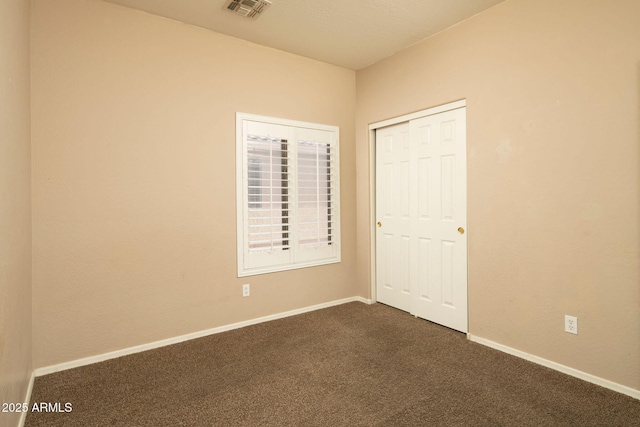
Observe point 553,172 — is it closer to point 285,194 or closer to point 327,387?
point 327,387

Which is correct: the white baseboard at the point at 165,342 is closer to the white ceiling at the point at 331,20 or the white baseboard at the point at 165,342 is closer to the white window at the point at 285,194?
the white window at the point at 285,194

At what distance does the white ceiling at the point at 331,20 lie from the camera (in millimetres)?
2662

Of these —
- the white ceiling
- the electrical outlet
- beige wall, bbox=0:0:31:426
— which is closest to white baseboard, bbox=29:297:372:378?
beige wall, bbox=0:0:31:426

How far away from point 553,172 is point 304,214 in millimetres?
2235

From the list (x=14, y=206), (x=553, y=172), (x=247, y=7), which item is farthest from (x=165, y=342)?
(x=553, y=172)

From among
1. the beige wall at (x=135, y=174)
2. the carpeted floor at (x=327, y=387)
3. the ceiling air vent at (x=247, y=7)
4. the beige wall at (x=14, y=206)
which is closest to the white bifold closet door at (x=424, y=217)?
the carpeted floor at (x=327, y=387)

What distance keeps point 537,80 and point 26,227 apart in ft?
11.9

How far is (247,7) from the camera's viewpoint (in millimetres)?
2691

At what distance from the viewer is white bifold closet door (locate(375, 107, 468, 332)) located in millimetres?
3066

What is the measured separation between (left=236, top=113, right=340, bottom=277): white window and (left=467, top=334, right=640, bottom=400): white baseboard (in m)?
1.75

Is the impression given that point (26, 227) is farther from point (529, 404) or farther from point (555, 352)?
point (555, 352)

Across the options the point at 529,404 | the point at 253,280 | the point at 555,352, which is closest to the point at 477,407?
the point at 529,404

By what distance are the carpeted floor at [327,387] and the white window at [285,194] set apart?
86 cm

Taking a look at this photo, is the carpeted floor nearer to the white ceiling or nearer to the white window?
the white window
